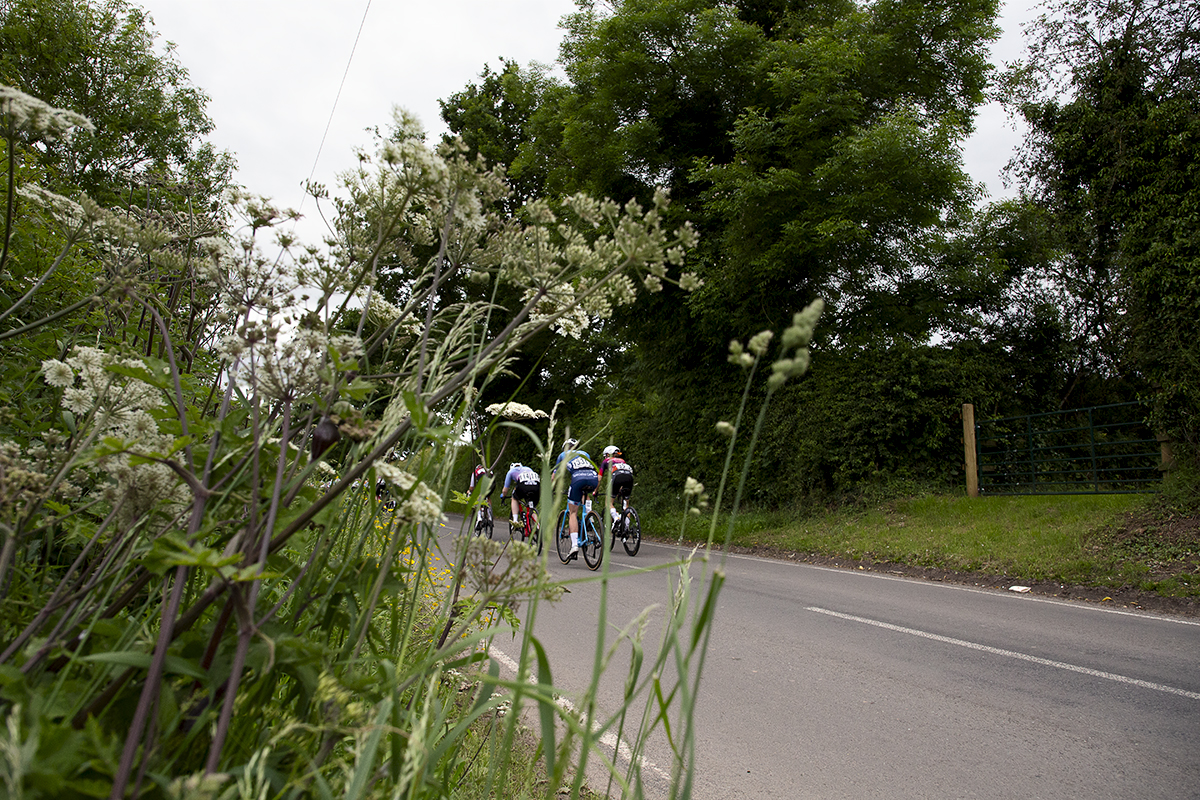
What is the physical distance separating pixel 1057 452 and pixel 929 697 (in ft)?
38.5

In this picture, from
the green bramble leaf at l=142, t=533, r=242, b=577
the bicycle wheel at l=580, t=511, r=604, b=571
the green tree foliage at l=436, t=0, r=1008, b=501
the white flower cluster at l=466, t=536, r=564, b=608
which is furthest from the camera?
the green tree foliage at l=436, t=0, r=1008, b=501

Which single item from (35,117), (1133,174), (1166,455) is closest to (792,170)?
(1133,174)

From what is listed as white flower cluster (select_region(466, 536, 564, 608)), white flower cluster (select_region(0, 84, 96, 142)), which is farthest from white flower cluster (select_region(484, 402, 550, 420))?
white flower cluster (select_region(0, 84, 96, 142))

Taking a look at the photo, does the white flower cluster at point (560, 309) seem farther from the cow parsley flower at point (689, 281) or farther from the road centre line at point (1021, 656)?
the road centre line at point (1021, 656)

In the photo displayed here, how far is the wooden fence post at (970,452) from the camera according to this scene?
45.1 feet

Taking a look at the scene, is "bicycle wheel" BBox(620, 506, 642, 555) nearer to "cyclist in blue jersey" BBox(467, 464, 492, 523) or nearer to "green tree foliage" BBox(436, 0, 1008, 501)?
"green tree foliage" BBox(436, 0, 1008, 501)

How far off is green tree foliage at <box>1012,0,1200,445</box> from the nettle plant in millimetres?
13083

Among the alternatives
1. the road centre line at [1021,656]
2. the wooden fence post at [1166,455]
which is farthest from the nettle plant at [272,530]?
the wooden fence post at [1166,455]

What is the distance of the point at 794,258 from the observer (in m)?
14.9

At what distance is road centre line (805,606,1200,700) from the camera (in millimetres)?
4927

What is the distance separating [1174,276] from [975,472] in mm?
4609

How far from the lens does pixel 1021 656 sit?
18.9 ft

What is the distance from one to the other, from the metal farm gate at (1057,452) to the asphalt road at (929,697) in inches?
254

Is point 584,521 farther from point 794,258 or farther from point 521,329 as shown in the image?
point 521,329
